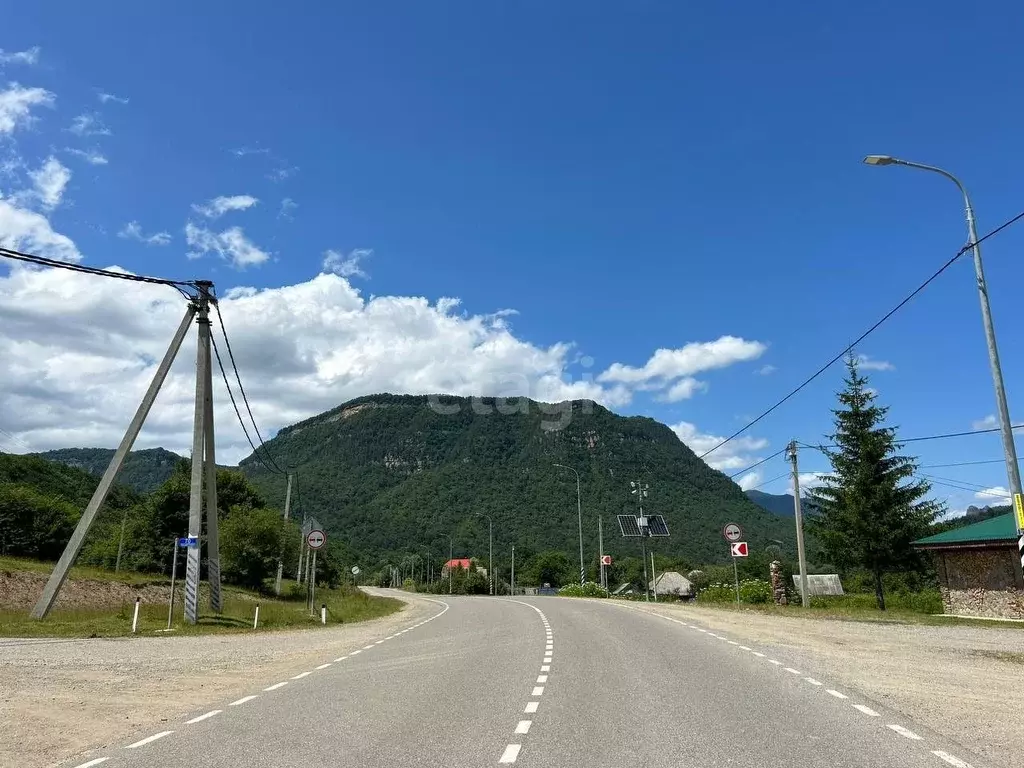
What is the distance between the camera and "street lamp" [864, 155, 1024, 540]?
15180mm

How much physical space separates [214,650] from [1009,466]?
17.7 metres

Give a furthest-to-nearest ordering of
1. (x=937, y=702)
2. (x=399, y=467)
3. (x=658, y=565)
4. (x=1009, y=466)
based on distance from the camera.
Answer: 1. (x=399, y=467)
2. (x=658, y=565)
3. (x=1009, y=466)
4. (x=937, y=702)

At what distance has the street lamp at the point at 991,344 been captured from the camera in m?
15.2

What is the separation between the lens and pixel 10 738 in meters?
7.61

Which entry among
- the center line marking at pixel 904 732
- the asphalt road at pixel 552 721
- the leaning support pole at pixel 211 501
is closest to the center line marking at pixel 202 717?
the asphalt road at pixel 552 721

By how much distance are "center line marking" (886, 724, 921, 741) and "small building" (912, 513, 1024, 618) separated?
22.1 m

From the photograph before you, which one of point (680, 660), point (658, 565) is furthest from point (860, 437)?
point (658, 565)

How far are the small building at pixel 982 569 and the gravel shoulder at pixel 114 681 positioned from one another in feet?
71.9

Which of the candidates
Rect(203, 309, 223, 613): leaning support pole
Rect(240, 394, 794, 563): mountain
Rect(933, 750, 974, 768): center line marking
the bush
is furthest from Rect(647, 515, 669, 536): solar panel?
Rect(933, 750, 974, 768): center line marking

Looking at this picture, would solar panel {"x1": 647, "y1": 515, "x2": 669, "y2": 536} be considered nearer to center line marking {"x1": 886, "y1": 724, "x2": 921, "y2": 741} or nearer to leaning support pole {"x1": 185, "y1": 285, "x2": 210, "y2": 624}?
leaning support pole {"x1": 185, "y1": 285, "x2": 210, "y2": 624}

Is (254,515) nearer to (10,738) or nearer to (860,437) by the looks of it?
(860,437)

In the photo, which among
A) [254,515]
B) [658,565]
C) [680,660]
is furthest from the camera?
[658,565]

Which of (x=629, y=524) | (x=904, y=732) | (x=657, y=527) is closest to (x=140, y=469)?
(x=629, y=524)

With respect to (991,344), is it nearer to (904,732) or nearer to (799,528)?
(904,732)
